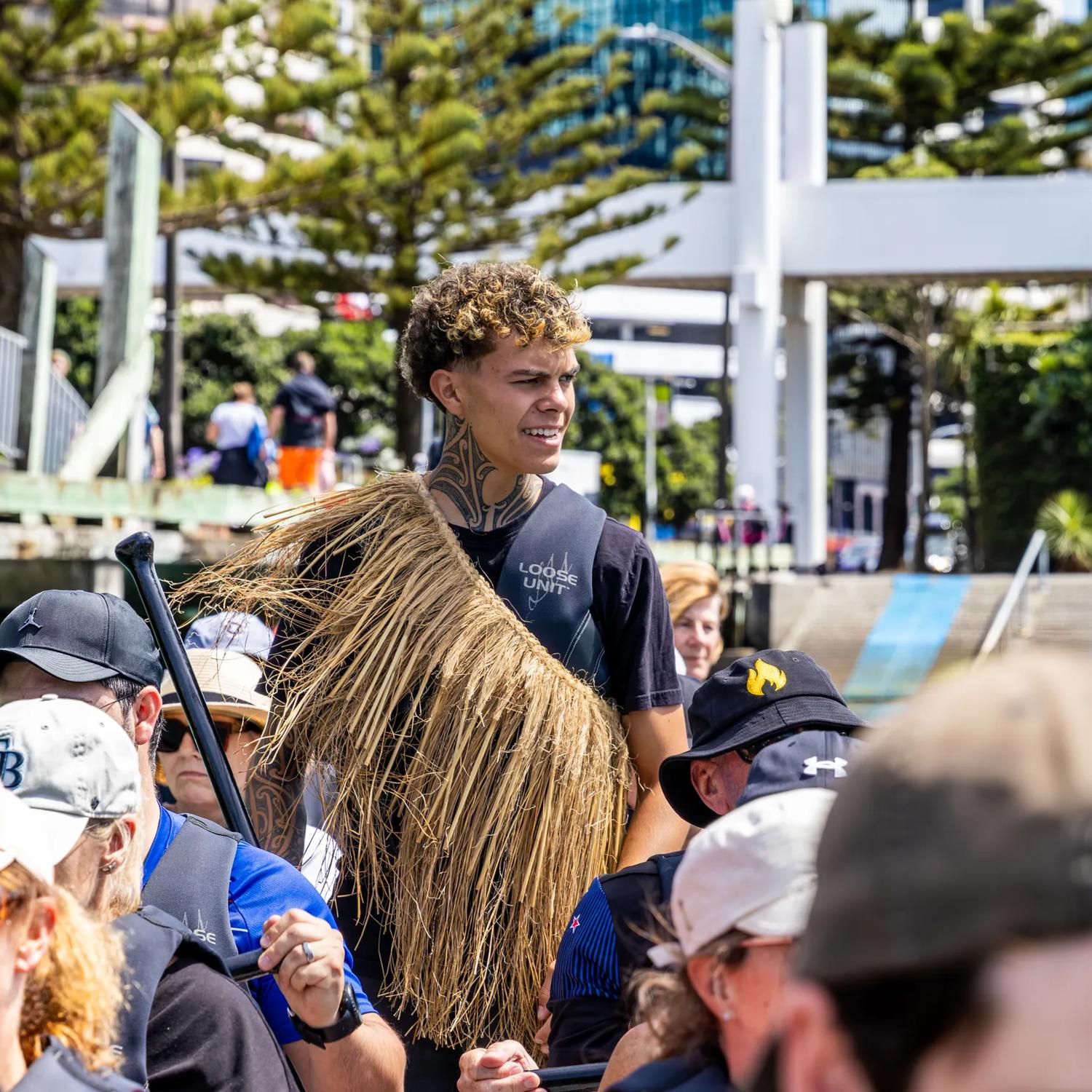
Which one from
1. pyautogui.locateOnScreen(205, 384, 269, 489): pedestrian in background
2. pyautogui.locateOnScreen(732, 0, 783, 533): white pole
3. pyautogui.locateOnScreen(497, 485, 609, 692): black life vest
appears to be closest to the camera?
pyautogui.locateOnScreen(497, 485, 609, 692): black life vest

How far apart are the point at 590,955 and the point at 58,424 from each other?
1209 cm

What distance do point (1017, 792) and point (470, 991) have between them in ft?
7.14

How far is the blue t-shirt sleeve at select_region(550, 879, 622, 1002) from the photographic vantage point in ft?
8.64

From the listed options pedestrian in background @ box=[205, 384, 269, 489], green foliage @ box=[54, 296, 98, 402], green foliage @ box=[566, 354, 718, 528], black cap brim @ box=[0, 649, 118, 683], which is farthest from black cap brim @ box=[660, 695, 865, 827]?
green foliage @ box=[566, 354, 718, 528]

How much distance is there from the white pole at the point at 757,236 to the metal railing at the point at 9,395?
532 inches

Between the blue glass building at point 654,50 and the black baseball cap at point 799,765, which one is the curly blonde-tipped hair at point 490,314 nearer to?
the black baseball cap at point 799,765

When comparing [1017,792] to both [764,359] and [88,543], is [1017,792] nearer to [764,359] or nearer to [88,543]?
[88,543]

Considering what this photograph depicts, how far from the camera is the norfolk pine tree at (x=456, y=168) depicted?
21828 millimetres

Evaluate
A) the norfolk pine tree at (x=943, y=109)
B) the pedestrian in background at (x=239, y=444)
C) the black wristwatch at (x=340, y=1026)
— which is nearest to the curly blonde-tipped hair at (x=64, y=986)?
the black wristwatch at (x=340, y=1026)

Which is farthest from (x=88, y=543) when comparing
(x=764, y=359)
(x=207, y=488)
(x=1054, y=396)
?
(x=1054, y=396)

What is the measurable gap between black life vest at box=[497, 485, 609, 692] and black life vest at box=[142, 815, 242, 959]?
74 centimetres

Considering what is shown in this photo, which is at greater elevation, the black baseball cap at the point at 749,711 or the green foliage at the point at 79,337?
the green foliage at the point at 79,337

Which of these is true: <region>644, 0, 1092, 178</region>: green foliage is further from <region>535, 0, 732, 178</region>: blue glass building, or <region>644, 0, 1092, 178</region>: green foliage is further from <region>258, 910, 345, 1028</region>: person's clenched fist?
<region>535, 0, 732, 178</region>: blue glass building

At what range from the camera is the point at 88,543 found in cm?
994
